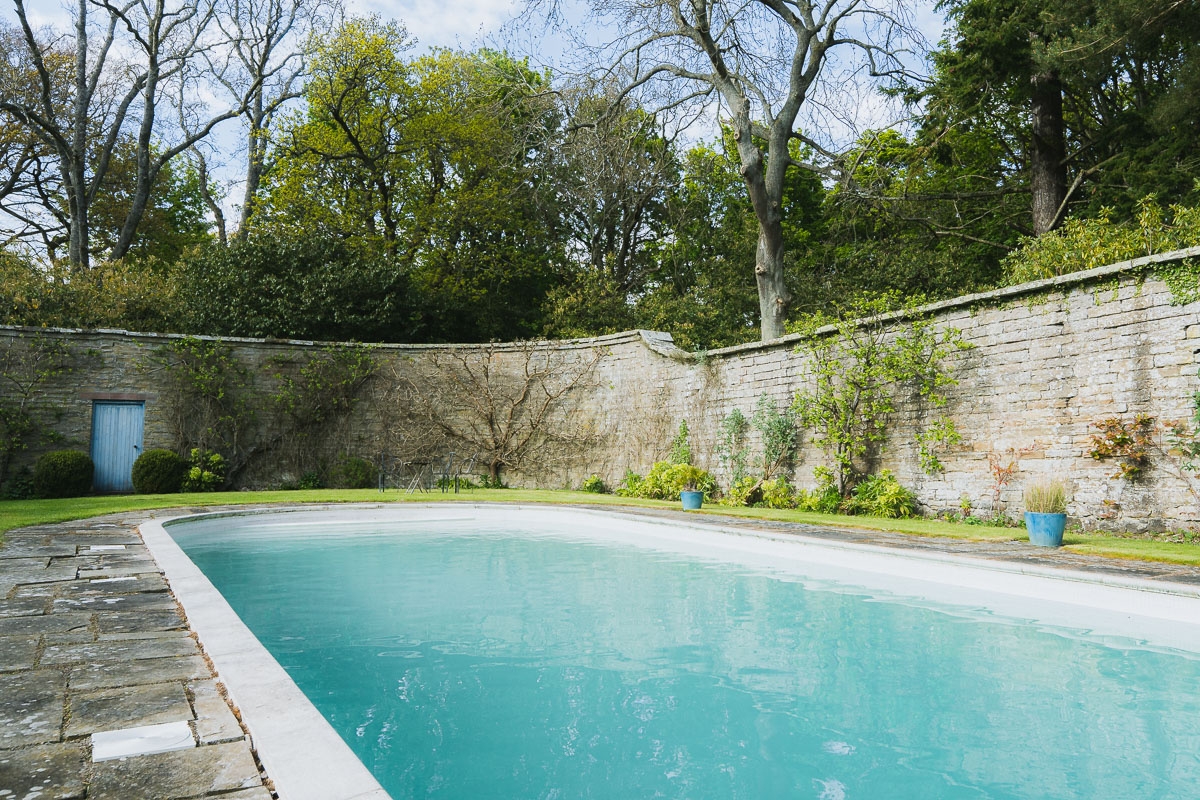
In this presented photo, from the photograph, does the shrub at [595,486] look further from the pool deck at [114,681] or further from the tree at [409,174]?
the pool deck at [114,681]

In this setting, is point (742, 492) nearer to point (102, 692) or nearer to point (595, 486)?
point (595, 486)

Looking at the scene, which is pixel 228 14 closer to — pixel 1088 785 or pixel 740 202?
pixel 740 202

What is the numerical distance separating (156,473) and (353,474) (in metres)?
3.40

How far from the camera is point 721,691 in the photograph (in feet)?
11.7

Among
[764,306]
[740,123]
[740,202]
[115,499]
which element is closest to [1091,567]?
[764,306]

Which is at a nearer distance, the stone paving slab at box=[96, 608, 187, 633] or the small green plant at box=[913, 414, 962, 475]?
the stone paving slab at box=[96, 608, 187, 633]

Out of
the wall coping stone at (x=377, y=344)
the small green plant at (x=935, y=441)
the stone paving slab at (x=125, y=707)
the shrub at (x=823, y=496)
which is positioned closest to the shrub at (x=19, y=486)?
the wall coping stone at (x=377, y=344)

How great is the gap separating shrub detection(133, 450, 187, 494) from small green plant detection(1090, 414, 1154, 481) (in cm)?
1378

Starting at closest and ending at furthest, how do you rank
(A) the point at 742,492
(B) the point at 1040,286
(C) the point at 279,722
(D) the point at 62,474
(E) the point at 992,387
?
(C) the point at 279,722
(B) the point at 1040,286
(E) the point at 992,387
(A) the point at 742,492
(D) the point at 62,474

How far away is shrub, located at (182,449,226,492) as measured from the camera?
1327 cm

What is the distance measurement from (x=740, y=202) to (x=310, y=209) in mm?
13223

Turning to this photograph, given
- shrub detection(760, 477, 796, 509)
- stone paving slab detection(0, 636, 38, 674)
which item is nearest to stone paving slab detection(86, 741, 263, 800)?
stone paving slab detection(0, 636, 38, 674)

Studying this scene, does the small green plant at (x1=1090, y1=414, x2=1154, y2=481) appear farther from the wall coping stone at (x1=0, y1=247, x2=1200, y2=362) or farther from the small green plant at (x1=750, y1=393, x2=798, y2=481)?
the small green plant at (x1=750, y1=393, x2=798, y2=481)

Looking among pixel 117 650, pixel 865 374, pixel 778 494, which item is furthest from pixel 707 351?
pixel 117 650
